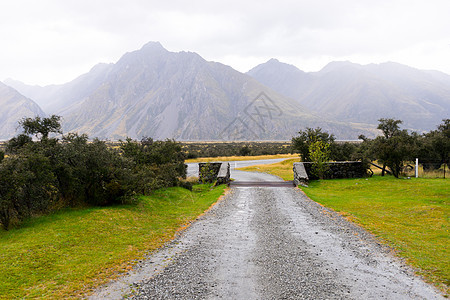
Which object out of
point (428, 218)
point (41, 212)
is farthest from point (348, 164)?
point (41, 212)

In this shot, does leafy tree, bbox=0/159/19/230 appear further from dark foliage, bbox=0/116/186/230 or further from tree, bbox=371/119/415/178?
tree, bbox=371/119/415/178

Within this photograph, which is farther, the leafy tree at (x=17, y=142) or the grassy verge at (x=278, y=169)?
the grassy verge at (x=278, y=169)

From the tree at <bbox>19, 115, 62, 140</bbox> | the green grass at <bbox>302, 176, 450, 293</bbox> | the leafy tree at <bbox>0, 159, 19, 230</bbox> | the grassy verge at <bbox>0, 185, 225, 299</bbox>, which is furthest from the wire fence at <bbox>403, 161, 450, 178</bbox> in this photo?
the leafy tree at <bbox>0, 159, 19, 230</bbox>

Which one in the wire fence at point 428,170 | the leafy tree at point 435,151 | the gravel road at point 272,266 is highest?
the leafy tree at point 435,151

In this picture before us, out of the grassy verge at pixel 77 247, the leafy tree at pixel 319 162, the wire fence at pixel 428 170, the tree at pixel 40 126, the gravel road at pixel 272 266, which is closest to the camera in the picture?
the gravel road at pixel 272 266

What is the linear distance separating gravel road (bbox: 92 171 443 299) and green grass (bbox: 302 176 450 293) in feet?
1.76

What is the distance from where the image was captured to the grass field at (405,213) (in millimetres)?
6772

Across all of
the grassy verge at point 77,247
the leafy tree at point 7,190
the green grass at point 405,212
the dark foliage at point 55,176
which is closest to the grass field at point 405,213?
the green grass at point 405,212

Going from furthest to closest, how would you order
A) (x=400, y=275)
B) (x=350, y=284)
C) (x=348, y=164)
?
(x=348, y=164)
(x=400, y=275)
(x=350, y=284)

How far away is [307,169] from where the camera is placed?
22.5 m

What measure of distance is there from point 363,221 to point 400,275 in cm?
469

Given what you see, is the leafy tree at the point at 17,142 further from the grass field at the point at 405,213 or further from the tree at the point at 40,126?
the grass field at the point at 405,213

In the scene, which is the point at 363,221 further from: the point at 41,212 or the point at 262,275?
the point at 41,212

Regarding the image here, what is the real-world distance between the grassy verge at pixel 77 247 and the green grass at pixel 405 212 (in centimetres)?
647
